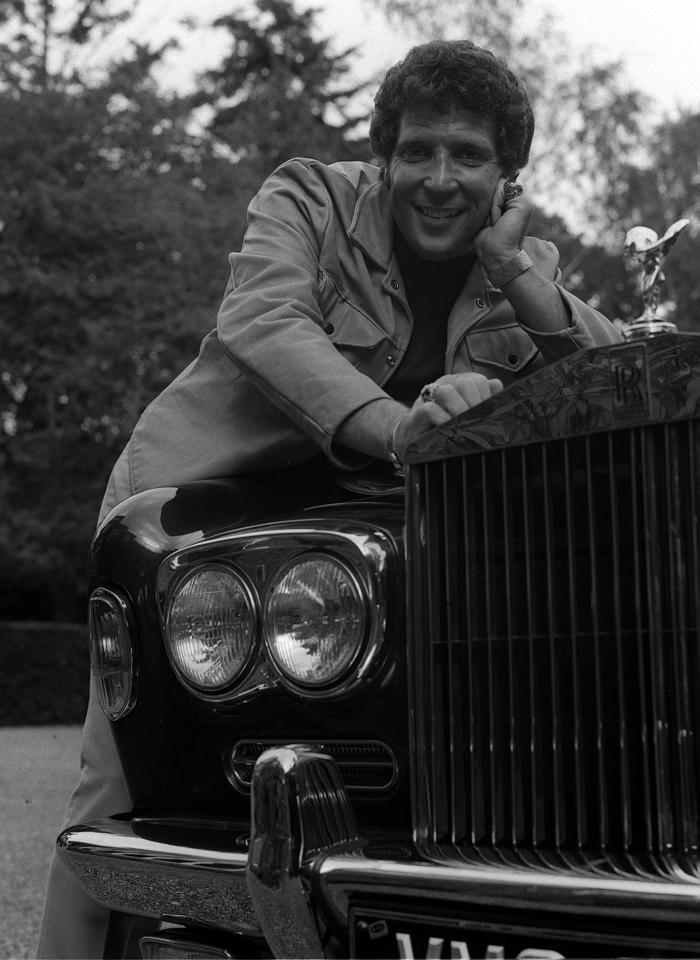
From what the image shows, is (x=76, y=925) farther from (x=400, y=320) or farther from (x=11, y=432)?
(x=11, y=432)

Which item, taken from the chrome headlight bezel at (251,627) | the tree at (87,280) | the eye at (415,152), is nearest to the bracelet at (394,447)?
the chrome headlight bezel at (251,627)

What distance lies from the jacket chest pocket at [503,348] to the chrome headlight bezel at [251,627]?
2.67 feet

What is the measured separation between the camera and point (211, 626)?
6.17 ft

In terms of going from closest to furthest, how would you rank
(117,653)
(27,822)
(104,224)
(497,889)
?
(497,889)
(117,653)
(27,822)
(104,224)

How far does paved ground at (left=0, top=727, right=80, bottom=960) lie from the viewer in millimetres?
4590

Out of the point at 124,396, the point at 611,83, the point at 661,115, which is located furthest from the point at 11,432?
the point at 661,115

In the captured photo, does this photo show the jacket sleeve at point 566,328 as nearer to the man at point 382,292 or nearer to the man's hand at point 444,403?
the man at point 382,292

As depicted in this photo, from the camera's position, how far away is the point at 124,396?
1972cm

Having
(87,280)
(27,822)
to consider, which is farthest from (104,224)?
(27,822)

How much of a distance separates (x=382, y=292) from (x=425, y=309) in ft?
0.41

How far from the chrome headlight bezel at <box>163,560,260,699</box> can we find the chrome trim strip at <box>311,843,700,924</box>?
13.2 inches

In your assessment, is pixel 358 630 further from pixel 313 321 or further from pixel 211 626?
pixel 313 321

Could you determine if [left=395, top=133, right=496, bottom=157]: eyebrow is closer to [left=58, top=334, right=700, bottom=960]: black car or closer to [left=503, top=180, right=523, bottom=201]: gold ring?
[left=503, top=180, right=523, bottom=201]: gold ring

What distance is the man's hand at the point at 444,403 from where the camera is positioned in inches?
72.3
